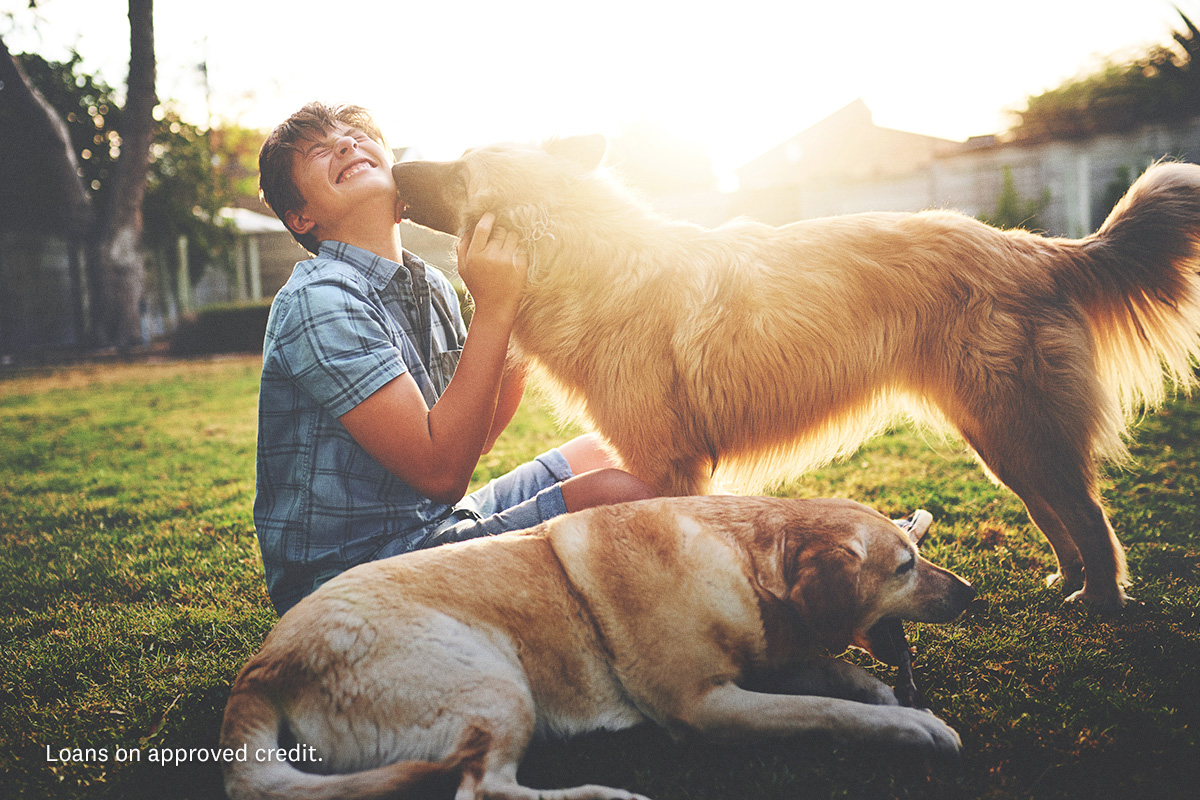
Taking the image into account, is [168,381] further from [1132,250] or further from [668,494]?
[1132,250]

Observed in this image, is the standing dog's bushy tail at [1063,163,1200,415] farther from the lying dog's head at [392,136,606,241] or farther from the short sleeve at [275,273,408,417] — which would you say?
the short sleeve at [275,273,408,417]

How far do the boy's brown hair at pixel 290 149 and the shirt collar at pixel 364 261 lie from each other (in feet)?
0.74

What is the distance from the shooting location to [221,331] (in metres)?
15.8

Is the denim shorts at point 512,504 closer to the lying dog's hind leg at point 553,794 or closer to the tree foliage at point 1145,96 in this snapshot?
the lying dog's hind leg at point 553,794

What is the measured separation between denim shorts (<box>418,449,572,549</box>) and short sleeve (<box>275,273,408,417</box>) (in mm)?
570

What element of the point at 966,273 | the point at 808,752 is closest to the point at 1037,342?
the point at 966,273

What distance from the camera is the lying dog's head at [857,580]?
175cm

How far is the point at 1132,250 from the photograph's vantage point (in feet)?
8.96

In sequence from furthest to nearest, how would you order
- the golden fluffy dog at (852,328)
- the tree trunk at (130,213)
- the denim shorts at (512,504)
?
the tree trunk at (130,213)
the golden fluffy dog at (852,328)
the denim shorts at (512,504)

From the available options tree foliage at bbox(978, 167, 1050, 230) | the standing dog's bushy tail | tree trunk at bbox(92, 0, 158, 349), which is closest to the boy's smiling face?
the standing dog's bushy tail

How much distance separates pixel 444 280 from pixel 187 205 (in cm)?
1941

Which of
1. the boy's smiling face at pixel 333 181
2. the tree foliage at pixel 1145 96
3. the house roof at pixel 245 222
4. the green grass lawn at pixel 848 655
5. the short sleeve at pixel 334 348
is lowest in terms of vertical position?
the green grass lawn at pixel 848 655

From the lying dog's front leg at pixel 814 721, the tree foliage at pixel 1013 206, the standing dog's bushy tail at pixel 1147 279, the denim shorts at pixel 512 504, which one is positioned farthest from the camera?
the tree foliage at pixel 1013 206

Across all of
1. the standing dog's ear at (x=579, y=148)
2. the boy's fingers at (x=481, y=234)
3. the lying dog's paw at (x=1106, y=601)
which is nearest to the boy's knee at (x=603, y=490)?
the boy's fingers at (x=481, y=234)
